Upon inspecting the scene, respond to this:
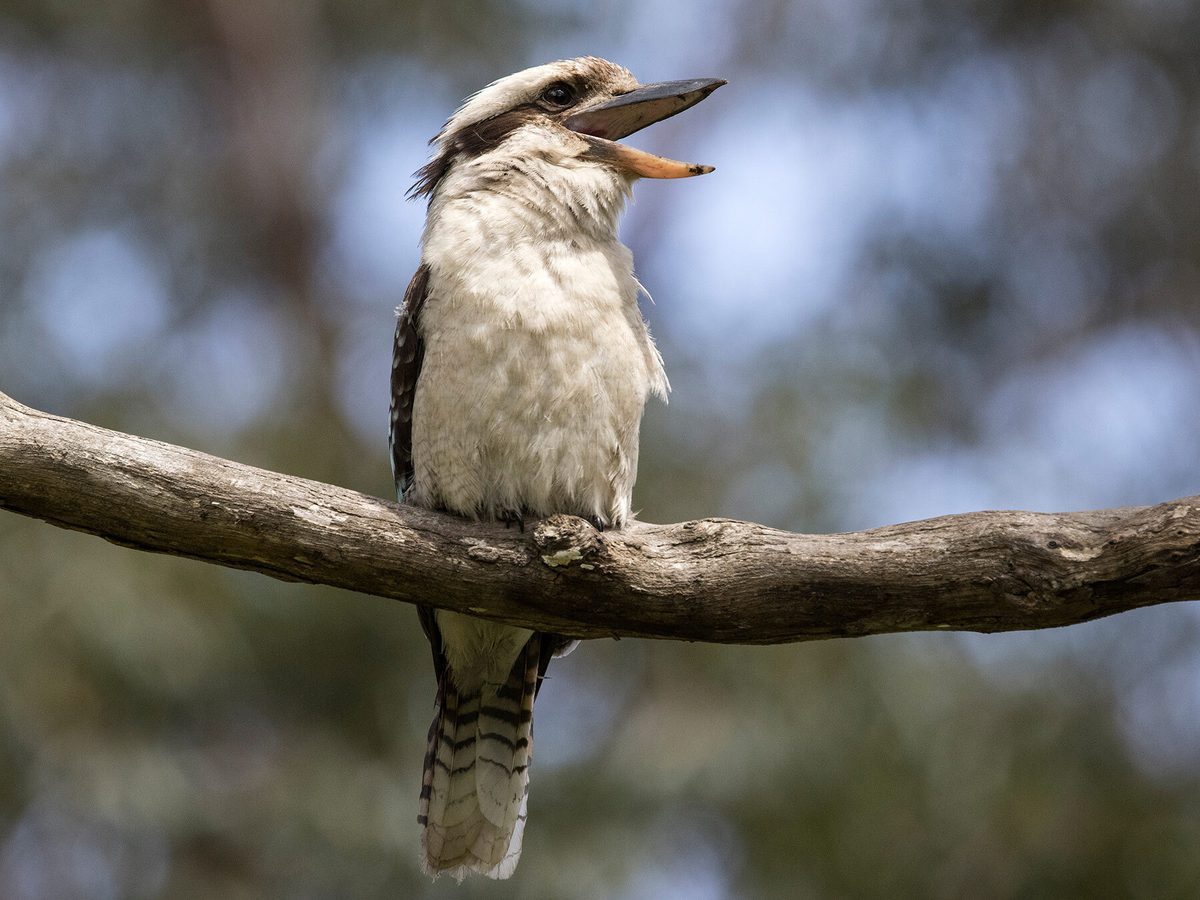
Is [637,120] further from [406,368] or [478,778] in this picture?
[478,778]

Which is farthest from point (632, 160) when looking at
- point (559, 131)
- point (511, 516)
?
point (511, 516)

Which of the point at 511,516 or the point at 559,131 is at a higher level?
the point at 559,131

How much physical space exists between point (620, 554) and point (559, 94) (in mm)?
1402

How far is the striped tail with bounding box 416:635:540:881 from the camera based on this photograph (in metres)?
3.49

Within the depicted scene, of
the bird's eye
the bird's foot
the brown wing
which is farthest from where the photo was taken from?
the bird's eye

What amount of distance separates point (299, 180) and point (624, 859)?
6030mm

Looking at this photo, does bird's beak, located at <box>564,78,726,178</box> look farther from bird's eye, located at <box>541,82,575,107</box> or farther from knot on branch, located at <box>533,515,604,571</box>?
knot on branch, located at <box>533,515,604,571</box>

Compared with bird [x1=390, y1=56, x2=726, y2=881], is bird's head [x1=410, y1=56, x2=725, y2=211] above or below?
above

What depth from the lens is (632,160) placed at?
126 inches

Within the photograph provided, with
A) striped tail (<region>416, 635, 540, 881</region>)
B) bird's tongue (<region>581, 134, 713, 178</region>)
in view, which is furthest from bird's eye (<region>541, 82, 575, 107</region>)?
striped tail (<region>416, 635, 540, 881</region>)

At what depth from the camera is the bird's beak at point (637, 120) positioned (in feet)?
10.5

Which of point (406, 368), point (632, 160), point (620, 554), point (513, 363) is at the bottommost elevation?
point (620, 554)

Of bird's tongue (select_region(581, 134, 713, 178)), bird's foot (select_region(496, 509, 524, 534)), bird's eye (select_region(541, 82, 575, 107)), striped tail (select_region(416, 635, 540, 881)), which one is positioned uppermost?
bird's eye (select_region(541, 82, 575, 107))

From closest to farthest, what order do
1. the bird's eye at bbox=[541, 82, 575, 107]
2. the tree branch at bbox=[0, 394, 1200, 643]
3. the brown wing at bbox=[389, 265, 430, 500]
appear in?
the tree branch at bbox=[0, 394, 1200, 643], the brown wing at bbox=[389, 265, 430, 500], the bird's eye at bbox=[541, 82, 575, 107]
